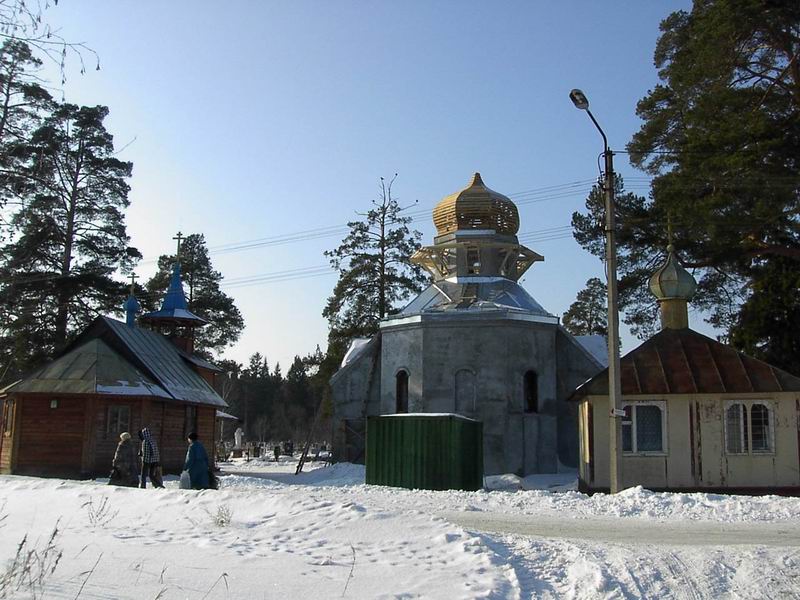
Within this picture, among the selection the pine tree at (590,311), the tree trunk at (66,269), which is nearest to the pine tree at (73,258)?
the tree trunk at (66,269)

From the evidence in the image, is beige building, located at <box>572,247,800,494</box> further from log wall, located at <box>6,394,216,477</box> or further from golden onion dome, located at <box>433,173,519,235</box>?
log wall, located at <box>6,394,216,477</box>

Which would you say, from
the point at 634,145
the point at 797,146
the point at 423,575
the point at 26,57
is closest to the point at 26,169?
the point at 26,57

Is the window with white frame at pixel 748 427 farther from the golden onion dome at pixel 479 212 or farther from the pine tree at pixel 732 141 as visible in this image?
the golden onion dome at pixel 479 212

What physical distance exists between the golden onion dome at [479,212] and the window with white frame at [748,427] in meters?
13.1

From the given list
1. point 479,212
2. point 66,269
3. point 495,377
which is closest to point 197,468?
point 495,377

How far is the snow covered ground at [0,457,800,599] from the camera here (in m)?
7.39

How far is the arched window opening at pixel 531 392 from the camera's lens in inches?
1094

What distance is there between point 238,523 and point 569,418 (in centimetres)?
1979

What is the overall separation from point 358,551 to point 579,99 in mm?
10709

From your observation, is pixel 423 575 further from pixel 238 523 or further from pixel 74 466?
pixel 74 466

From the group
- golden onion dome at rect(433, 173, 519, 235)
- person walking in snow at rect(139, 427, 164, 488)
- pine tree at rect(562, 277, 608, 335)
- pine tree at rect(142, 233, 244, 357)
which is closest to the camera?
person walking in snow at rect(139, 427, 164, 488)

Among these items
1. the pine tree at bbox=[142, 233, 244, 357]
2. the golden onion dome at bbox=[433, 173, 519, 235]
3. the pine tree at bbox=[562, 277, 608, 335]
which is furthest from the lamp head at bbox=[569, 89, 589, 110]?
the pine tree at bbox=[562, 277, 608, 335]

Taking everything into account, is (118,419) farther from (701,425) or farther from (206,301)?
(206,301)

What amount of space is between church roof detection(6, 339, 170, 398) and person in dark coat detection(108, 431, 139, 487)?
24.6 feet
